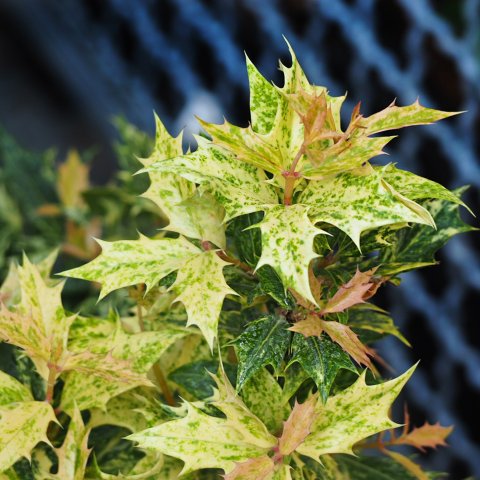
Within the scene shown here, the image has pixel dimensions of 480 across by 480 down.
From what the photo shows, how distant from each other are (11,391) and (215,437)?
187 mm

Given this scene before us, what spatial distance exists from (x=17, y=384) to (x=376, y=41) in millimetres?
1537

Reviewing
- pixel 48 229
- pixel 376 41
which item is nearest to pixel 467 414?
pixel 376 41

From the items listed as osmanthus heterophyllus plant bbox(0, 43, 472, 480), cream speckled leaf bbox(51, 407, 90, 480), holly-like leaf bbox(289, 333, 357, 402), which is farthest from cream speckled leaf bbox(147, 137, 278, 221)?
cream speckled leaf bbox(51, 407, 90, 480)

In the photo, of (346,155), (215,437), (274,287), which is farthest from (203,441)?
(346,155)

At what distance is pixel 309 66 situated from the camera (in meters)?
2.16

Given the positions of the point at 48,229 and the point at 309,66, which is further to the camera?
the point at 309,66

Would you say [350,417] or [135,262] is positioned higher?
[135,262]

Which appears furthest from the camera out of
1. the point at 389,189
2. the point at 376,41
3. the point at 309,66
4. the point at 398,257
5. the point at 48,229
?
the point at 309,66

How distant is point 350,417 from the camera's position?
2.00ft

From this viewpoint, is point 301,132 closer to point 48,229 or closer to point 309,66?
point 48,229

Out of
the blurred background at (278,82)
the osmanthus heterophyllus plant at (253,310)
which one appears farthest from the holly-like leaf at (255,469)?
the blurred background at (278,82)

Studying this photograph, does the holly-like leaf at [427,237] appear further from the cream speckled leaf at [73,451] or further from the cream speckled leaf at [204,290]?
the cream speckled leaf at [73,451]

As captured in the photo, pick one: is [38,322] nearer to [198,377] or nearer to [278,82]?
[198,377]

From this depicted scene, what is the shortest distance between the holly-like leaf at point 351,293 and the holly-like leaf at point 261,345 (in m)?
0.04
